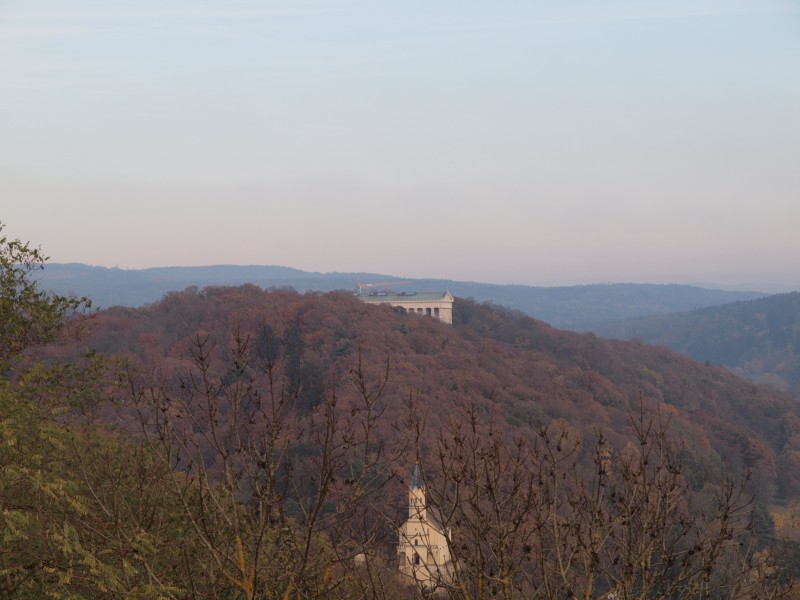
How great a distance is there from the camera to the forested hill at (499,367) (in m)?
58.5

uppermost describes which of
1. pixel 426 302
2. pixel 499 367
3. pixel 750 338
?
pixel 426 302

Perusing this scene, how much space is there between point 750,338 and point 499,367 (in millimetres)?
112554

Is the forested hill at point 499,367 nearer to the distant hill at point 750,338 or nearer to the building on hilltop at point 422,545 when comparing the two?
the building on hilltop at point 422,545

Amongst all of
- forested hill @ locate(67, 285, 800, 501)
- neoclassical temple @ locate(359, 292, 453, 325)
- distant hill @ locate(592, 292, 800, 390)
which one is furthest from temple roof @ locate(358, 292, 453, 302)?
distant hill @ locate(592, 292, 800, 390)

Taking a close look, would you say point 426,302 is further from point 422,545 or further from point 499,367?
point 422,545

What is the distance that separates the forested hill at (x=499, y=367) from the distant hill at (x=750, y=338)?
66096mm

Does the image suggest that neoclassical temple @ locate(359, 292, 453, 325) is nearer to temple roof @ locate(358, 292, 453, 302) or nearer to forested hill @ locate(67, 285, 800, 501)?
temple roof @ locate(358, 292, 453, 302)

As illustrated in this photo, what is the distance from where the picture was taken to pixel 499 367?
71188 millimetres

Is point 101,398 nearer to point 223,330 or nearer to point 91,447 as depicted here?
point 91,447

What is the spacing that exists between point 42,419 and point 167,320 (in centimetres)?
6218

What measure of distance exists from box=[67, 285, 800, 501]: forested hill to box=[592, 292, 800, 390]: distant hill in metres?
66.1

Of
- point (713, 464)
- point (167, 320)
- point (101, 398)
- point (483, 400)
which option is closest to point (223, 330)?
point (167, 320)

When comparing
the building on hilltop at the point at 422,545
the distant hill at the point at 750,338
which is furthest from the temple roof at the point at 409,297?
the building on hilltop at the point at 422,545

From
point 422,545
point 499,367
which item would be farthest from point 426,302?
point 422,545
